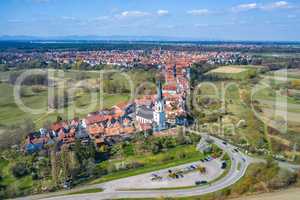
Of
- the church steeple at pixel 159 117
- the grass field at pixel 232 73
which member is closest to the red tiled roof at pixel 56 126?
the church steeple at pixel 159 117

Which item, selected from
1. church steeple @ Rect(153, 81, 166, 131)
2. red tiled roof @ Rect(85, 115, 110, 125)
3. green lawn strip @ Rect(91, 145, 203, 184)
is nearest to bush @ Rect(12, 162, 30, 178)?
green lawn strip @ Rect(91, 145, 203, 184)

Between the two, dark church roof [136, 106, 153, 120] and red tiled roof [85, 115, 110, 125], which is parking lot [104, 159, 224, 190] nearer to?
dark church roof [136, 106, 153, 120]

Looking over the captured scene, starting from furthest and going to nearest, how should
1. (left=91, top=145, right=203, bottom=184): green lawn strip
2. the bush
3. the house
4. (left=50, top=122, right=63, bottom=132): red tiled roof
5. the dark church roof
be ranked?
1. the dark church roof
2. the house
3. (left=50, top=122, right=63, bottom=132): red tiled roof
4. the bush
5. (left=91, top=145, right=203, bottom=184): green lawn strip

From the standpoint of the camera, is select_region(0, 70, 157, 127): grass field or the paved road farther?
select_region(0, 70, 157, 127): grass field

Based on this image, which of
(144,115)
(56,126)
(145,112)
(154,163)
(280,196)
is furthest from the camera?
(145,112)

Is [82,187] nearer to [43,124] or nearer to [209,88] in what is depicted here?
[43,124]

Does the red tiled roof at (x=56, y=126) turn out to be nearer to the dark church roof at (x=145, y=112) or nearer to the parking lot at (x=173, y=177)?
the dark church roof at (x=145, y=112)

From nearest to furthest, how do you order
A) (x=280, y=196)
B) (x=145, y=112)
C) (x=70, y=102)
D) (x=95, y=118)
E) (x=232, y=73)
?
(x=280, y=196) → (x=95, y=118) → (x=145, y=112) → (x=70, y=102) → (x=232, y=73)

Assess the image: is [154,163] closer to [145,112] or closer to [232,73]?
[145,112]

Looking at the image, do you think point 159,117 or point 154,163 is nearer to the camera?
point 154,163

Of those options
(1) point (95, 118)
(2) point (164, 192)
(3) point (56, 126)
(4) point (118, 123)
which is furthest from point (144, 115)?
(2) point (164, 192)
